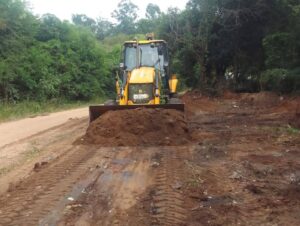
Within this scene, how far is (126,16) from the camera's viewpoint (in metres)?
98.9

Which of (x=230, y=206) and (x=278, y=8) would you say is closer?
(x=230, y=206)

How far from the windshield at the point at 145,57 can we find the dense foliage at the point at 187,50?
8.21 meters

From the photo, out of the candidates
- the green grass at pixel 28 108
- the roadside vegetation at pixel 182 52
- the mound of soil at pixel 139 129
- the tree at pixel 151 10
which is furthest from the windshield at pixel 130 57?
the tree at pixel 151 10

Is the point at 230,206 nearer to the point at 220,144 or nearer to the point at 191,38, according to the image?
the point at 220,144

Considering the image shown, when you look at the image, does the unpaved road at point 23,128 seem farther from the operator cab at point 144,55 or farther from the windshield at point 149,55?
the windshield at point 149,55

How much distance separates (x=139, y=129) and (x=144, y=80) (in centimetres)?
252

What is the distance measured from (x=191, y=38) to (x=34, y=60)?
10328 millimetres

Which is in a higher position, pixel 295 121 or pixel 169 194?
pixel 295 121

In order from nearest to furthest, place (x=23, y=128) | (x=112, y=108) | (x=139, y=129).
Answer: (x=139, y=129) → (x=112, y=108) → (x=23, y=128)

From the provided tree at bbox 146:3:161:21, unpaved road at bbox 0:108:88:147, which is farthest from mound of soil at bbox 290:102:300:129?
tree at bbox 146:3:161:21

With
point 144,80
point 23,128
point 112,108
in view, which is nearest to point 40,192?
point 112,108

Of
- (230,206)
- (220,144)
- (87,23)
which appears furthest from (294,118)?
(87,23)

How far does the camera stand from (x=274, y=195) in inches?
305

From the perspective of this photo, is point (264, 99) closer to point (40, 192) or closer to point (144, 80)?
point (144, 80)
